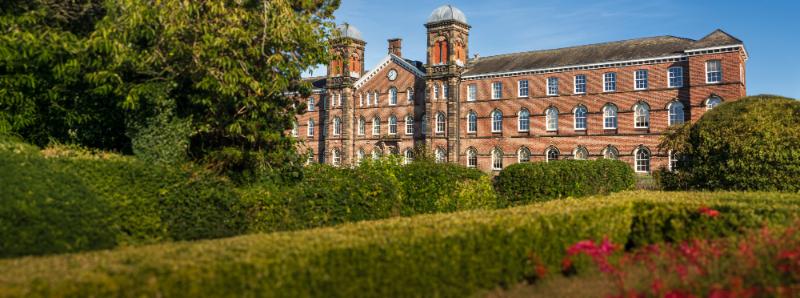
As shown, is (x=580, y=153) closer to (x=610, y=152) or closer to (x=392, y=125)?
(x=610, y=152)

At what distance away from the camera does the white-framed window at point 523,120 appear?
46969mm

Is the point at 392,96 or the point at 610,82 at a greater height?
the point at 392,96

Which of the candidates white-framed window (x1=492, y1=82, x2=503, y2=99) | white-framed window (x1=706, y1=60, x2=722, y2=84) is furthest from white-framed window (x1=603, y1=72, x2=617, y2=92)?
white-framed window (x1=492, y1=82, x2=503, y2=99)

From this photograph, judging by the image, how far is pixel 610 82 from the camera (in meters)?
43.4

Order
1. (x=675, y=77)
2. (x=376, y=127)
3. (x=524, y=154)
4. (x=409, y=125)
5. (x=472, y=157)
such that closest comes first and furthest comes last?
(x=675, y=77) < (x=524, y=154) < (x=472, y=157) < (x=409, y=125) < (x=376, y=127)

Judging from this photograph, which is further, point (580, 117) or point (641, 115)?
point (580, 117)

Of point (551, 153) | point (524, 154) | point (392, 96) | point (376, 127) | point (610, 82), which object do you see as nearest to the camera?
point (610, 82)

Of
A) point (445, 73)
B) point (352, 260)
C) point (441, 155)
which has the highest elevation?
point (445, 73)

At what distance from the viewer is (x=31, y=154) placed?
10133 millimetres

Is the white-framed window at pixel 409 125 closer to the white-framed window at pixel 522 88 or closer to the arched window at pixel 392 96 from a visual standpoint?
the arched window at pixel 392 96

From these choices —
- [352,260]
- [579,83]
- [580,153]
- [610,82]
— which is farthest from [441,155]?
[352,260]

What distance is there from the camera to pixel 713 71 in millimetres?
38969

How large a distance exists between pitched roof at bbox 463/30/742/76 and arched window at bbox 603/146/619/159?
6.39 metres

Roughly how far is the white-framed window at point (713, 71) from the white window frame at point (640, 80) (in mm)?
3902
